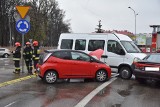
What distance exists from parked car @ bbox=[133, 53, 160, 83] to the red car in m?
1.59

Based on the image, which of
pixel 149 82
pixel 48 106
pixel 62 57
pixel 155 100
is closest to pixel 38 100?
pixel 48 106

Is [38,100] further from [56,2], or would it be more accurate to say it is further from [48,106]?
[56,2]

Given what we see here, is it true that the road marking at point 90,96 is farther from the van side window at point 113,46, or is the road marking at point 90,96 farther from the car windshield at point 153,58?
the van side window at point 113,46

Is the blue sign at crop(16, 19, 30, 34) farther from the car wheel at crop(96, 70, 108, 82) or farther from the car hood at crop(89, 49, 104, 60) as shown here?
the car wheel at crop(96, 70, 108, 82)

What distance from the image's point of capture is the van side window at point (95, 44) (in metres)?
18.5

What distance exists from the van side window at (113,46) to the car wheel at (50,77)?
409cm

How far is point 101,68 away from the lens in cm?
1566

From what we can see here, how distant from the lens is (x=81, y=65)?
1530cm

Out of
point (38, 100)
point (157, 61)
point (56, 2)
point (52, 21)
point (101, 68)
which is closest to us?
point (38, 100)

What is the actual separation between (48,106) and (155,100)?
3360 mm

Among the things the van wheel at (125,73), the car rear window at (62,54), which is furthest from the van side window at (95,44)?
the car rear window at (62,54)

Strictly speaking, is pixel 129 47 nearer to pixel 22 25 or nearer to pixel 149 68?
pixel 149 68

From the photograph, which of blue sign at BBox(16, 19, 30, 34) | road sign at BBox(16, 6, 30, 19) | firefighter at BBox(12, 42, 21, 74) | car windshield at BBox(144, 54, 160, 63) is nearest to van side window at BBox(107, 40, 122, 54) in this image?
car windshield at BBox(144, 54, 160, 63)

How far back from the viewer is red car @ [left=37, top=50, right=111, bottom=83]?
14.8 meters
